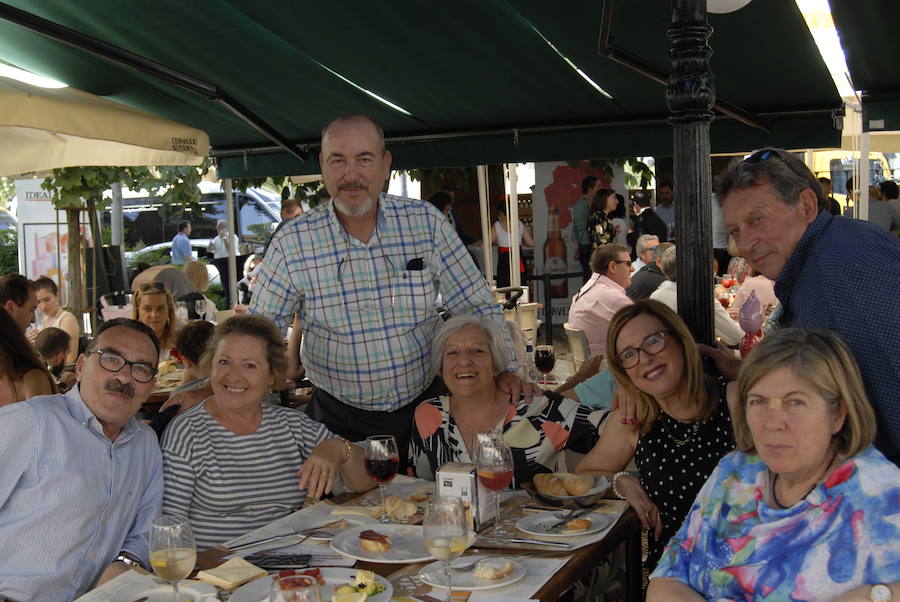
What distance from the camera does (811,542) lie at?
201 centimetres

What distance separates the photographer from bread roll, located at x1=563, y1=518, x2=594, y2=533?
2.49 m

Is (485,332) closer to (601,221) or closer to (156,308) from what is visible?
(156,308)

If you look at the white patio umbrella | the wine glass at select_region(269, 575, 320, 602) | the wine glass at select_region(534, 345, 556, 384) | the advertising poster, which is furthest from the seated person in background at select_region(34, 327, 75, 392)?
the advertising poster

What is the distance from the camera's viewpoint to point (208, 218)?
1764cm

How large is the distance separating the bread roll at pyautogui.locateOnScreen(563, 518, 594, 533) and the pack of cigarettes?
23 cm

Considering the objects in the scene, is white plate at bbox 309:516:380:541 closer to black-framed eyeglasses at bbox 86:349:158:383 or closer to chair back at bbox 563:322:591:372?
black-framed eyeglasses at bbox 86:349:158:383

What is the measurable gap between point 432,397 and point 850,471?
187cm

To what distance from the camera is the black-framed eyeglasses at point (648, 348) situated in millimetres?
2873

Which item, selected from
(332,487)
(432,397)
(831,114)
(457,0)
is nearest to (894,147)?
(831,114)

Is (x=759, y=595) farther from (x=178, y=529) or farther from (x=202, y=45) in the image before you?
(x=202, y=45)

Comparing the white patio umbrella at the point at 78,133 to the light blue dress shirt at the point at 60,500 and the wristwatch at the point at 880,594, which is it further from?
the wristwatch at the point at 880,594

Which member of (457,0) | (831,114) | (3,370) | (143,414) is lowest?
(143,414)

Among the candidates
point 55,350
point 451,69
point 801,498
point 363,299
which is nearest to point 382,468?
point 363,299

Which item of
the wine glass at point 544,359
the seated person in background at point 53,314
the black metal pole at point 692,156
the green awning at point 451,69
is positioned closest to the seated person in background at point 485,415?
the black metal pole at point 692,156
